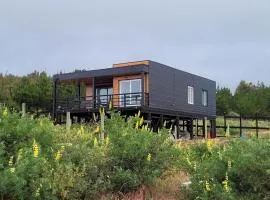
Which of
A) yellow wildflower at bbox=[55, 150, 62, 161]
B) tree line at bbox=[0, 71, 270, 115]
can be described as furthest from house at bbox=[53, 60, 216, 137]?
yellow wildflower at bbox=[55, 150, 62, 161]

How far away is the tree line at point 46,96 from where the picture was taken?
42.9 metres

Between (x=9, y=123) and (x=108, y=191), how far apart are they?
A: 2194 mm

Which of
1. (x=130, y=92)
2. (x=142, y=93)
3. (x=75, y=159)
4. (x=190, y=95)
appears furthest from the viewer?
(x=190, y=95)

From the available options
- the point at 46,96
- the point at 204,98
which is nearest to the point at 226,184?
the point at 204,98

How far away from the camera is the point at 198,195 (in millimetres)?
9172

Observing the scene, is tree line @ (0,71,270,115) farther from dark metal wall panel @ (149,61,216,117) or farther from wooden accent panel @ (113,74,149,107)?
dark metal wall panel @ (149,61,216,117)

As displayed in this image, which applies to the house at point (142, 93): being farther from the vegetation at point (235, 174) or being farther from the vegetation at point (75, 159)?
the vegetation at point (235, 174)

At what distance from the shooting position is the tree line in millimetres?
42906

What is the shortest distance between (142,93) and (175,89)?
4664 mm

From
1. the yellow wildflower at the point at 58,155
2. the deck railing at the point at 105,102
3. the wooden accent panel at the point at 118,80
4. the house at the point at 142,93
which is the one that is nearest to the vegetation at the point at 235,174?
the yellow wildflower at the point at 58,155

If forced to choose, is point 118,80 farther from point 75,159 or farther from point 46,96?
point 75,159

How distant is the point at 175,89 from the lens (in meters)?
32.1

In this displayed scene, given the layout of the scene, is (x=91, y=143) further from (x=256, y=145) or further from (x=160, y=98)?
(x=160, y=98)

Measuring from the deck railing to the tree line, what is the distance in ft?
18.7
